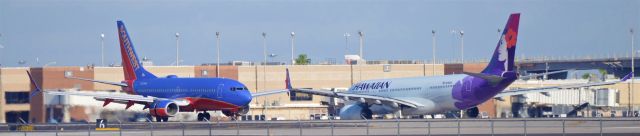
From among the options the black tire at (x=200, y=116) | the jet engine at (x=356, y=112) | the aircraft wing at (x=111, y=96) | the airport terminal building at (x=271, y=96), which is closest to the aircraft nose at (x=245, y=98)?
the black tire at (x=200, y=116)

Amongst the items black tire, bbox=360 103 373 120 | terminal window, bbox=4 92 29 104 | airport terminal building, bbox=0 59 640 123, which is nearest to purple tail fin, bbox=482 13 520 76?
black tire, bbox=360 103 373 120

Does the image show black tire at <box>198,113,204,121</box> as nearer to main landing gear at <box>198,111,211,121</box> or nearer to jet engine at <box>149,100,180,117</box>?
main landing gear at <box>198,111,211,121</box>

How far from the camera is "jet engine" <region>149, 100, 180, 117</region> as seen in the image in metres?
79.9

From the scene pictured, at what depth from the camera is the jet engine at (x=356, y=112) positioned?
86.8 metres

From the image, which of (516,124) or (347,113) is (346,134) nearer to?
(516,124)

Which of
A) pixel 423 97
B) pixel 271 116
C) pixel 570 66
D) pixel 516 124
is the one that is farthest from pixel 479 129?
pixel 570 66

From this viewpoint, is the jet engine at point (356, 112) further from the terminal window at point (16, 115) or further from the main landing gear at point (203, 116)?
the terminal window at point (16, 115)

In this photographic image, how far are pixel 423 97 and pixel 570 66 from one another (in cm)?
7974

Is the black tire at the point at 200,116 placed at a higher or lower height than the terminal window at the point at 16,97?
lower

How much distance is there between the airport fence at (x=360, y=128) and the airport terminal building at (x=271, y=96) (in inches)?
249

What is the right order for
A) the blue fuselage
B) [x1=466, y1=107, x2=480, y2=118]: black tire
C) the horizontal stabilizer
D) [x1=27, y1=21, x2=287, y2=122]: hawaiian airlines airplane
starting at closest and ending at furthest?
the horizontal stabilizer → [x1=27, y1=21, x2=287, y2=122]: hawaiian airlines airplane → the blue fuselage → [x1=466, y1=107, x2=480, y2=118]: black tire

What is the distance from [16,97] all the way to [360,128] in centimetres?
3185

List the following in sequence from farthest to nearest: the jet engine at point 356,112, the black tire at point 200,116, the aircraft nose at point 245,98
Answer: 1. the jet engine at point 356,112
2. the black tire at point 200,116
3. the aircraft nose at point 245,98

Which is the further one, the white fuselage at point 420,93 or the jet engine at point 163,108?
the white fuselage at point 420,93
